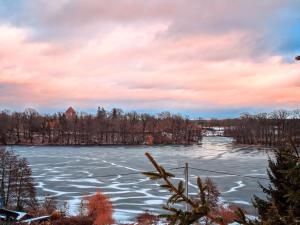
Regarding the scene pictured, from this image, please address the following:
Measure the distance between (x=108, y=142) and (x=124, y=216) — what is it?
82944 mm

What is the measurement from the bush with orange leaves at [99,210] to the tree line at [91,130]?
77499 millimetres

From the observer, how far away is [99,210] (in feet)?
78.2

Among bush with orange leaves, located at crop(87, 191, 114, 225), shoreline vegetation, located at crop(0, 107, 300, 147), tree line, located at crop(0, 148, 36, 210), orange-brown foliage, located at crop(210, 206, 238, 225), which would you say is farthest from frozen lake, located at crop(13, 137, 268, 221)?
shoreline vegetation, located at crop(0, 107, 300, 147)

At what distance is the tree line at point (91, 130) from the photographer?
105m

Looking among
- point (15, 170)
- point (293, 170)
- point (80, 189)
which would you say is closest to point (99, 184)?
point (80, 189)

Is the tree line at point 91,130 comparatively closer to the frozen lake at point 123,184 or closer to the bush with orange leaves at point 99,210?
the frozen lake at point 123,184

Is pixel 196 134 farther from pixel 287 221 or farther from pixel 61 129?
pixel 287 221

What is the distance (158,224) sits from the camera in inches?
840

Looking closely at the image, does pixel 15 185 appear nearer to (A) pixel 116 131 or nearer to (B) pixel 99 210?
(B) pixel 99 210

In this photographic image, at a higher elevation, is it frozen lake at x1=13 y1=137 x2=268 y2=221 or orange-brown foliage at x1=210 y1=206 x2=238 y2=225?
orange-brown foliage at x1=210 y1=206 x2=238 y2=225

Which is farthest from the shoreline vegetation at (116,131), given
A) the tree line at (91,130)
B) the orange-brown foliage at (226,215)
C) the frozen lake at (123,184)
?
the orange-brown foliage at (226,215)

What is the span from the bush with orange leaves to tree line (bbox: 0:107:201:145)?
77.5 metres

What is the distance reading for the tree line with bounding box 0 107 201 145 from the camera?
105188 mm

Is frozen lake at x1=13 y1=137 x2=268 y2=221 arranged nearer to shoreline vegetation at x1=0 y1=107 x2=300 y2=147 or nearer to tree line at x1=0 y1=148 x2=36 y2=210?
tree line at x1=0 y1=148 x2=36 y2=210
